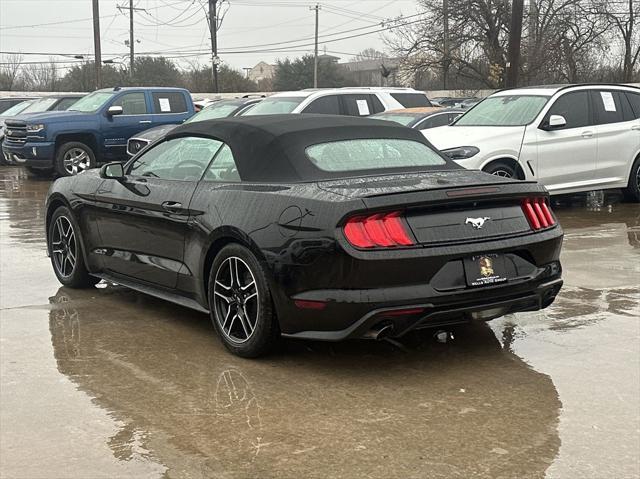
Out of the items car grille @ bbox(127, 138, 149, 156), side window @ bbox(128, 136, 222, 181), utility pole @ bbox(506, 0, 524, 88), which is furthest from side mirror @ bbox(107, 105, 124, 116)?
utility pole @ bbox(506, 0, 524, 88)

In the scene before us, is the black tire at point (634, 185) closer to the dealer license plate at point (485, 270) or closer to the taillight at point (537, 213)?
the taillight at point (537, 213)

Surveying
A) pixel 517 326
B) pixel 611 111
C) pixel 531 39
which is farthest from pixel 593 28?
pixel 517 326

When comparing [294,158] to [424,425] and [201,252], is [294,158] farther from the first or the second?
[424,425]

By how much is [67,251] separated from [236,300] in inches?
103

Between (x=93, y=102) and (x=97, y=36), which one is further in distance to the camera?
(x=97, y=36)

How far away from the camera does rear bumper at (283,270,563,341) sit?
4.54 meters

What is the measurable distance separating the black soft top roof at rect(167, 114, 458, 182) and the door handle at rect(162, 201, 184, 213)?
1.68 ft

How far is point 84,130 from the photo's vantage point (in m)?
17.6

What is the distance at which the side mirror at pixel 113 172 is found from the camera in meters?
6.43

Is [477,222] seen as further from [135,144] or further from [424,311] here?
[135,144]

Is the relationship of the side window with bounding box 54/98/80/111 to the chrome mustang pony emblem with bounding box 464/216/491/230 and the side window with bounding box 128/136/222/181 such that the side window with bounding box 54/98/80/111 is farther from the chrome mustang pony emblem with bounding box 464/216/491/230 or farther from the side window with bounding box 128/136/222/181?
the chrome mustang pony emblem with bounding box 464/216/491/230

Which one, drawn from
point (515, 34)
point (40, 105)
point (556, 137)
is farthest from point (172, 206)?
point (515, 34)

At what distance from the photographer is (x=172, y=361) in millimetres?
5164

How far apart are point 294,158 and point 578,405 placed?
2.24 meters
